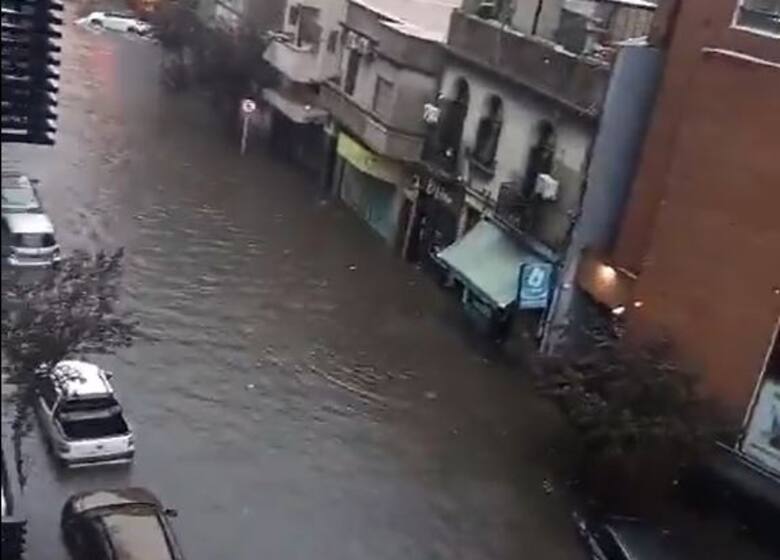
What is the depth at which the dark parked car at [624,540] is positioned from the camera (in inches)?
645

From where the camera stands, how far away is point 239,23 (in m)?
39.4

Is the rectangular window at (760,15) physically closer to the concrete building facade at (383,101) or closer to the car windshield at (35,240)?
the concrete building facade at (383,101)

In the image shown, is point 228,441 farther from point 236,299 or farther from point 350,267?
point 350,267

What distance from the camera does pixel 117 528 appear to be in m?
14.4

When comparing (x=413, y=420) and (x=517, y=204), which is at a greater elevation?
(x=517, y=204)

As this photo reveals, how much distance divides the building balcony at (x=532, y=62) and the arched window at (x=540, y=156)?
0.71 metres

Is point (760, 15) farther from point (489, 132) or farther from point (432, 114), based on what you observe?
point (432, 114)

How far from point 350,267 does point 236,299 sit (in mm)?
3609

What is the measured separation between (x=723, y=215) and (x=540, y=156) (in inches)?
247

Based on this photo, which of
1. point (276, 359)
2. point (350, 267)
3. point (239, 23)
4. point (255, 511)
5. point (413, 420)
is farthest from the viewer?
point (239, 23)

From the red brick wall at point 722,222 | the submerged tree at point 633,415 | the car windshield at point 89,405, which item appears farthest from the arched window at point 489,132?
the car windshield at point 89,405

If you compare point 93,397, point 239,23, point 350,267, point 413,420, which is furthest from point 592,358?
point 239,23

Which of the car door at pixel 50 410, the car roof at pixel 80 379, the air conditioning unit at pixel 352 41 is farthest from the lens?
the air conditioning unit at pixel 352 41

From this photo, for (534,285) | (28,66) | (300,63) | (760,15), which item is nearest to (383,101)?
(300,63)
